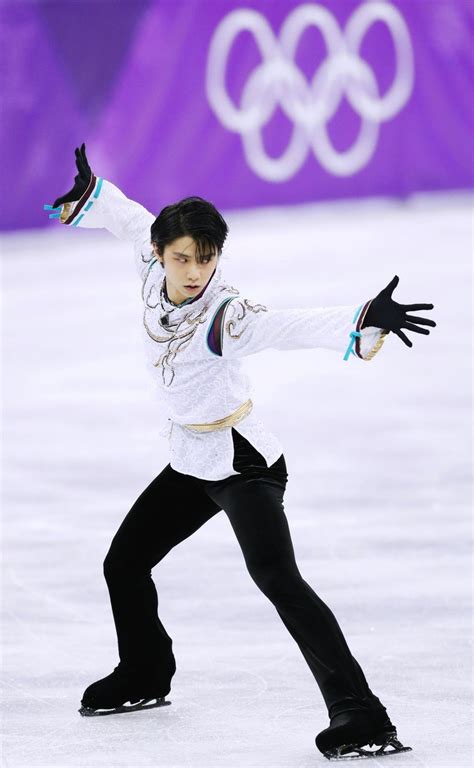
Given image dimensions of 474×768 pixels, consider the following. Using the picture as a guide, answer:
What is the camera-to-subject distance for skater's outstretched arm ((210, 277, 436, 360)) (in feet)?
11.8

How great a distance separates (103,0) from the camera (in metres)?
12.9

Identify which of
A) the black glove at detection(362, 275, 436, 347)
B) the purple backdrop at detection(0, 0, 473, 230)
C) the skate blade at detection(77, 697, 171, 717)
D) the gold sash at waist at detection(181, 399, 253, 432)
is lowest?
the skate blade at detection(77, 697, 171, 717)

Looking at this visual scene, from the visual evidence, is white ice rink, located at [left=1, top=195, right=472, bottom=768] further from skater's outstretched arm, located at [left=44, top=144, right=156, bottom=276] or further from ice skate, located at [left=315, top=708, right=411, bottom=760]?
skater's outstretched arm, located at [left=44, top=144, right=156, bottom=276]

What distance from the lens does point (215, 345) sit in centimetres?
383

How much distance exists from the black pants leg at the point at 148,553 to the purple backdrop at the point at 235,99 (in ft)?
27.8

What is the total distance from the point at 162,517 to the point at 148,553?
123 millimetres

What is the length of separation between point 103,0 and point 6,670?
917 cm

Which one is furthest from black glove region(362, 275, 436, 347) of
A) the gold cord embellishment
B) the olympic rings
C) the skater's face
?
the olympic rings

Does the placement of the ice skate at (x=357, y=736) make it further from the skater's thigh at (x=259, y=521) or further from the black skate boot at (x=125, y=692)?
the black skate boot at (x=125, y=692)

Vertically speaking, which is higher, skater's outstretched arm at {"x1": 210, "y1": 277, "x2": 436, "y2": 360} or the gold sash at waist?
skater's outstretched arm at {"x1": 210, "y1": 277, "x2": 436, "y2": 360}

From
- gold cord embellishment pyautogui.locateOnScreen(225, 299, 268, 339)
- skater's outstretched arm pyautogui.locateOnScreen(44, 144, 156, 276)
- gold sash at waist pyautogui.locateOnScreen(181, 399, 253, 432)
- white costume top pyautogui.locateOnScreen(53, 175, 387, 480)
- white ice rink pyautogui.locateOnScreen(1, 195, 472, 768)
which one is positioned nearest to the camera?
white costume top pyautogui.locateOnScreen(53, 175, 387, 480)

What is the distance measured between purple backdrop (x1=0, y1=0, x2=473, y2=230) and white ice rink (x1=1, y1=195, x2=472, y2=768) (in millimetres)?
1212

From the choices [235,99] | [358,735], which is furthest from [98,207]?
[235,99]

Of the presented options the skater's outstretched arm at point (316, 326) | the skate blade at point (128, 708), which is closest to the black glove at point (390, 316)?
the skater's outstretched arm at point (316, 326)
